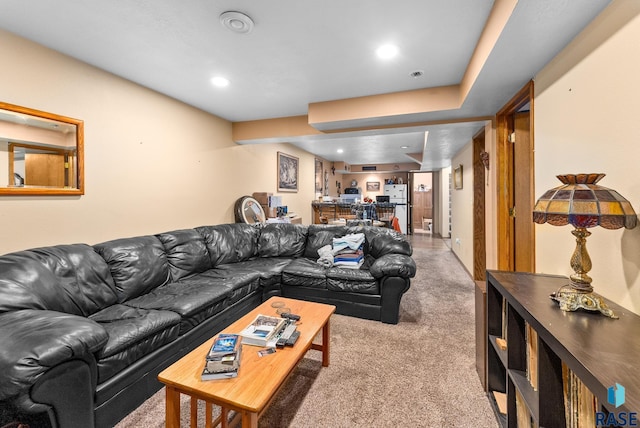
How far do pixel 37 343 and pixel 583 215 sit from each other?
2.32m

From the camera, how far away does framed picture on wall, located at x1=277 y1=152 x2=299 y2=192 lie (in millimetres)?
5462

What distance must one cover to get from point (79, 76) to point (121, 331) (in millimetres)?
2195

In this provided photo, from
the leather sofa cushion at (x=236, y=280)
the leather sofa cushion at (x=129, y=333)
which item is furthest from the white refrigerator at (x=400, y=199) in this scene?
the leather sofa cushion at (x=129, y=333)

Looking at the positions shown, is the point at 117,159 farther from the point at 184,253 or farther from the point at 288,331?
the point at 288,331

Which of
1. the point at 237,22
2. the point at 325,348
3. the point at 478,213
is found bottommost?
the point at 325,348

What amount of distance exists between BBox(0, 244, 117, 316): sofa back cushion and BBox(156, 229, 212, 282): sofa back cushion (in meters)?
0.59

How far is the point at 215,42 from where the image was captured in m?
2.00

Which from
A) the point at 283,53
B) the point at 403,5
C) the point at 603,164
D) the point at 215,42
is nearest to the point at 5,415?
the point at 215,42

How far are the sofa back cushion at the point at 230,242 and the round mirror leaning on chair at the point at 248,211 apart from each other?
0.50 m

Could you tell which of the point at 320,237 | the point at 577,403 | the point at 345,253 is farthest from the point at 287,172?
the point at 577,403

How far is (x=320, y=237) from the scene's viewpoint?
11.9 feet

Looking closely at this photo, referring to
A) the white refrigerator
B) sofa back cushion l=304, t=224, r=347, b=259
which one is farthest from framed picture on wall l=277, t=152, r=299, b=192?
the white refrigerator

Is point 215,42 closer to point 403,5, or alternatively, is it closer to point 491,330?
point 403,5

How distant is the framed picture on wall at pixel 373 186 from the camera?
10.1 metres
